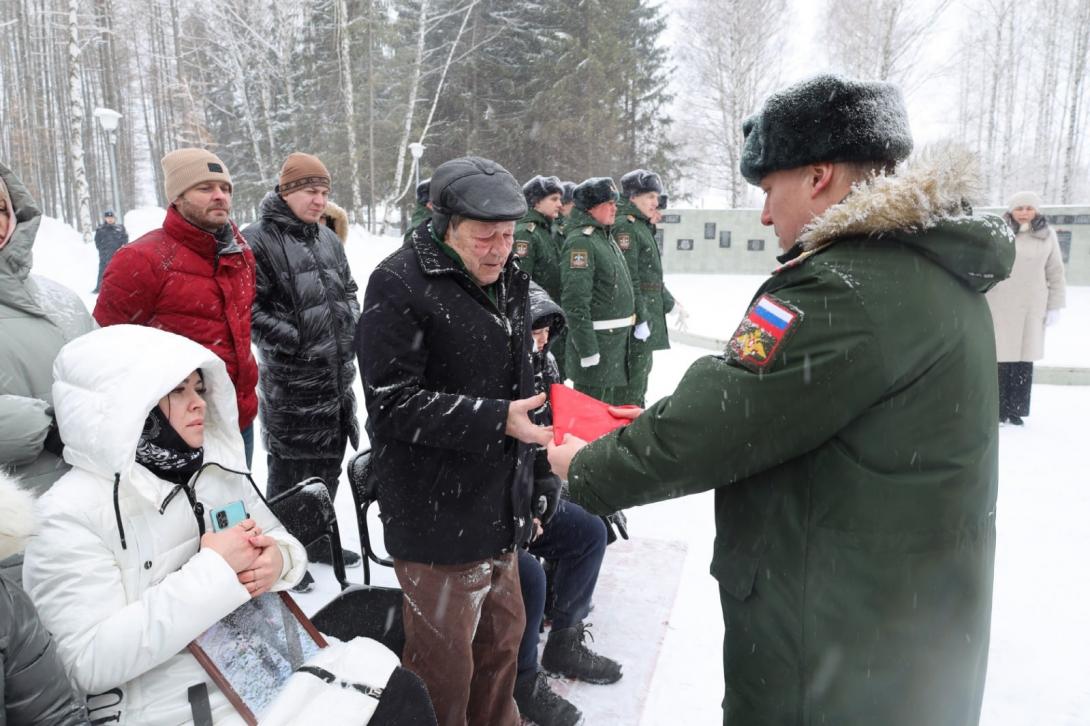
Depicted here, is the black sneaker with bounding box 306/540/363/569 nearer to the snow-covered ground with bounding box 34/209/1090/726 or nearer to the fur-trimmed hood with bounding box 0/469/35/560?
the snow-covered ground with bounding box 34/209/1090/726

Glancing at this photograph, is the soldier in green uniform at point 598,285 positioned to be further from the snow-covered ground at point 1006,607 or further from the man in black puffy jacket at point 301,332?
the man in black puffy jacket at point 301,332

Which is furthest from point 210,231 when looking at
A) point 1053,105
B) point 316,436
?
point 1053,105

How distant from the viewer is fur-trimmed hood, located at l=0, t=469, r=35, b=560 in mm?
1454

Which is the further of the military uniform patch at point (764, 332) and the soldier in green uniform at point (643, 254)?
the soldier in green uniform at point (643, 254)

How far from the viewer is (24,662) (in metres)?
1.38

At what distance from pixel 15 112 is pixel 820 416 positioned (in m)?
36.5

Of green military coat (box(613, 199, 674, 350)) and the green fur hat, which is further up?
the green fur hat

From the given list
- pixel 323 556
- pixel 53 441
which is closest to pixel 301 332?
pixel 323 556

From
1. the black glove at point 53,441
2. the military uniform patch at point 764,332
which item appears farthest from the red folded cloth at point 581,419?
the black glove at point 53,441

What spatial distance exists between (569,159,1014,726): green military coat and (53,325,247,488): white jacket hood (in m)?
1.09

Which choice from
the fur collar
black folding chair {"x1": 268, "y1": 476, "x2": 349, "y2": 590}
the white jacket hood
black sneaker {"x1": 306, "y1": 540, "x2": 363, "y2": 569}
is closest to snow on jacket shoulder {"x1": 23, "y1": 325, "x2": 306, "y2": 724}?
the white jacket hood

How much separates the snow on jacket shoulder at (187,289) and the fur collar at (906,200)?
2.66 metres

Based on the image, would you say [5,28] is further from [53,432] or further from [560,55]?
[53,432]

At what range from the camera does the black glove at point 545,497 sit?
8.21ft
